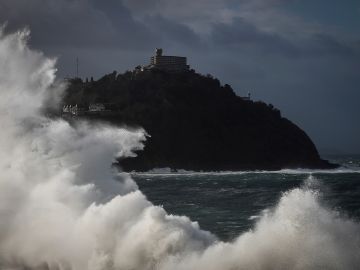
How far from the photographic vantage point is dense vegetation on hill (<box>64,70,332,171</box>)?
13500 centimetres

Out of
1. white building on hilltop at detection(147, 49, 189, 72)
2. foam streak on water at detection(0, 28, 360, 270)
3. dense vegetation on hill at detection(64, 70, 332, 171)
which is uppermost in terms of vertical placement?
white building on hilltop at detection(147, 49, 189, 72)

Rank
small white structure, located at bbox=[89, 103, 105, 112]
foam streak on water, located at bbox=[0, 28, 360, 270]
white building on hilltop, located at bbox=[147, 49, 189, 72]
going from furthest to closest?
white building on hilltop, located at bbox=[147, 49, 189, 72] < small white structure, located at bbox=[89, 103, 105, 112] < foam streak on water, located at bbox=[0, 28, 360, 270]

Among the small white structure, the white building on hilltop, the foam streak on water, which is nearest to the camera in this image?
the foam streak on water

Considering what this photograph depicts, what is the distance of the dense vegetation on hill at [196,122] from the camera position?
135000mm

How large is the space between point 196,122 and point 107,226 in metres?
124

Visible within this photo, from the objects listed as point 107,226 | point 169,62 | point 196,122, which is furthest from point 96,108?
point 107,226

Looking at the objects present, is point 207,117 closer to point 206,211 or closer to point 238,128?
point 238,128

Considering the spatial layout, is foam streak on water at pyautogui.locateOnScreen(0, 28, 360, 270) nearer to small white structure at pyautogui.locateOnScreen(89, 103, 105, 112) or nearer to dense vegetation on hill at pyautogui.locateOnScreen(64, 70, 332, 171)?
dense vegetation on hill at pyautogui.locateOnScreen(64, 70, 332, 171)

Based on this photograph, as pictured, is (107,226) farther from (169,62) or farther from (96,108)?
(169,62)

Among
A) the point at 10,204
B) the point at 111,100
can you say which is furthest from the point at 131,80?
the point at 10,204

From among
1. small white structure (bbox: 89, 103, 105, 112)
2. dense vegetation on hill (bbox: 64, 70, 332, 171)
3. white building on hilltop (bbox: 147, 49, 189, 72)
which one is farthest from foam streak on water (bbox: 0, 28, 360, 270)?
white building on hilltop (bbox: 147, 49, 189, 72)

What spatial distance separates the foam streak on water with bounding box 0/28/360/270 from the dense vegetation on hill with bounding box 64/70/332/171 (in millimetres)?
97799

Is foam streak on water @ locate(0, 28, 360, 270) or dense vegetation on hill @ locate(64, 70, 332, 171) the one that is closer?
foam streak on water @ locate(0, 28, 360, 270)

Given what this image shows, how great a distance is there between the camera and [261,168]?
139 meters
